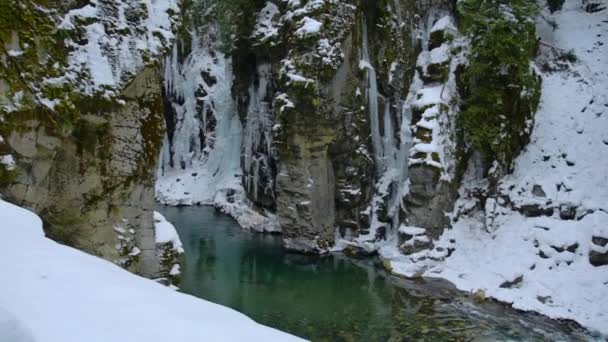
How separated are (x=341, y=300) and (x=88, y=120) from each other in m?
7.68

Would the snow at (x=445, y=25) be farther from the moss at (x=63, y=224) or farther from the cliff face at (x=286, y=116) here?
the moss at (x=63, y=224)

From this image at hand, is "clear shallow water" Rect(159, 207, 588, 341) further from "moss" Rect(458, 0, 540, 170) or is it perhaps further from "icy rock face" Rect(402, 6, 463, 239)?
"moss" Rect(458, 0, 540, 170)

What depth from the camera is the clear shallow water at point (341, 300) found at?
32.0 ft

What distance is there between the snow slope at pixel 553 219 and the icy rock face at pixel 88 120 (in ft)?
29.6

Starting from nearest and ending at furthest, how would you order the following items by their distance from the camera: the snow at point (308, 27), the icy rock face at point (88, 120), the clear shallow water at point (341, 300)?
the icy rock face at point (88, 120)
the clear shallow water at point (341, 300)
the snow at point (308, 27)

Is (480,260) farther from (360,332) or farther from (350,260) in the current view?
(360,332)

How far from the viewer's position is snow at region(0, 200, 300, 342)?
6.66 ft

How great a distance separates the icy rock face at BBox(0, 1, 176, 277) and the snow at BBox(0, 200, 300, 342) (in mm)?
3478

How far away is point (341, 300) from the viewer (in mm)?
11805

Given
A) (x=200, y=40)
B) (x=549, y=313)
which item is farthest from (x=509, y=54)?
(x=200, y=40)

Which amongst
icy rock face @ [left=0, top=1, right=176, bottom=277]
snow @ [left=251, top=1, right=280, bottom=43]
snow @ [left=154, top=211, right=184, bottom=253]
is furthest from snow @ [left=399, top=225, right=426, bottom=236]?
icy rock face @ [left=0, top=1, right=176, bottom=277]

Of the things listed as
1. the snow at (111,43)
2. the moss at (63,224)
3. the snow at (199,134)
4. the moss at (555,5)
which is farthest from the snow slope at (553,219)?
the snow at (199,134)

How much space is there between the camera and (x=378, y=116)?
1803cm

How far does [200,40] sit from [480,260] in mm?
21610
